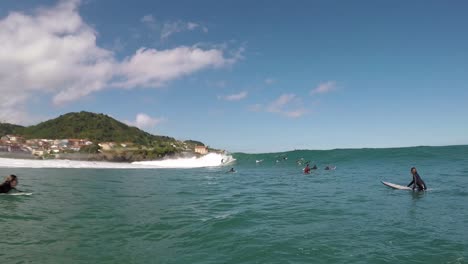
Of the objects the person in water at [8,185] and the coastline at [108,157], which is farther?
the coastline at [108,157]

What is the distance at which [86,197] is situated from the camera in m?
23.1

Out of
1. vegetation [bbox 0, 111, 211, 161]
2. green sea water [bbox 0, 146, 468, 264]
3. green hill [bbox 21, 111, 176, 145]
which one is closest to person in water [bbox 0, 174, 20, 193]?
green sea water [bbox 0, 146, 468, 264]

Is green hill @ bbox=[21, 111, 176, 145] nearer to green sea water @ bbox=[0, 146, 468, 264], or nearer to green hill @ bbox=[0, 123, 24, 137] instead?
green hill @ bbox=[0, 123, 24, 137]

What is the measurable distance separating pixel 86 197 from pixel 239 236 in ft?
46.8

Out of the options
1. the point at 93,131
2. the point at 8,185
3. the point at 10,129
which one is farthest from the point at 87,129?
the point at 8,185

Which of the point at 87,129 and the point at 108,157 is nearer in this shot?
the point at 108,157

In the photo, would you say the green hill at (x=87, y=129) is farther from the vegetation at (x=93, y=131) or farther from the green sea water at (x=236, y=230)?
the green sea water at (x=236, y=230)

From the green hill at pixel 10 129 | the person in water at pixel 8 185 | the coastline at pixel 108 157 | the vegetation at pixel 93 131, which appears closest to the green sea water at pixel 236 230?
the person in water at pixel 8 185

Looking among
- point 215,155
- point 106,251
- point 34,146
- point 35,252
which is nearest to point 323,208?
point 106,251

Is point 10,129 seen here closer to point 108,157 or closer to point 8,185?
A: point 108,157

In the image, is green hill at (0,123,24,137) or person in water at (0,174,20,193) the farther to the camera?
green hill at (0,123,24,137)

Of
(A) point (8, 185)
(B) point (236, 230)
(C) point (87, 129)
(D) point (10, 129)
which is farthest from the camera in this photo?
(D) point (10, 129)

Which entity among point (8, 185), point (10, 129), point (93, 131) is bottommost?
point (8, 185)

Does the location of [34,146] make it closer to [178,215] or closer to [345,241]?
[178,215]
